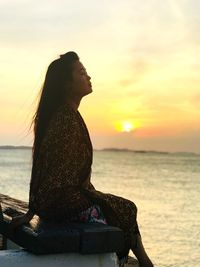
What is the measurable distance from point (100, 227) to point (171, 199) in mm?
46181

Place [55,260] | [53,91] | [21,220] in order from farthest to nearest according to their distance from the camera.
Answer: [53,91] < [21,220] < [55,260]

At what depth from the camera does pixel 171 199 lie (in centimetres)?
4988

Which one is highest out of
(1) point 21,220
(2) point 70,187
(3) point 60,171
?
(3) point 60,171

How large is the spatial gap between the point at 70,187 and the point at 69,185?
0.05ft

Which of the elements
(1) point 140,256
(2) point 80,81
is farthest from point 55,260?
(2) point 80,81

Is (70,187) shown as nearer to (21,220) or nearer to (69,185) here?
(69,185)

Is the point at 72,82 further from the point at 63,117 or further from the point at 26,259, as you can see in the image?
the point at 26,259

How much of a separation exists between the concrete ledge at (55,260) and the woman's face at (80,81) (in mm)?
1253

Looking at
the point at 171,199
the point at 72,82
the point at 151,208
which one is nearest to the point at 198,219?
the point at 151,208

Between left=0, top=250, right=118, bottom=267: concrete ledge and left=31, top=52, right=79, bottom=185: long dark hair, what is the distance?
801 mm

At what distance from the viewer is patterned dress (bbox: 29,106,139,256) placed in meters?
4.44

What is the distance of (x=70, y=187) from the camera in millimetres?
4453

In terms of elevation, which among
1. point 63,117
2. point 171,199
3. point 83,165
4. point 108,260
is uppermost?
point 63,117

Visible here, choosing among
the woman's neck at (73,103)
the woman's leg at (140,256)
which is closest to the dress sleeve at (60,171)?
the woman's neck at (73,103)
